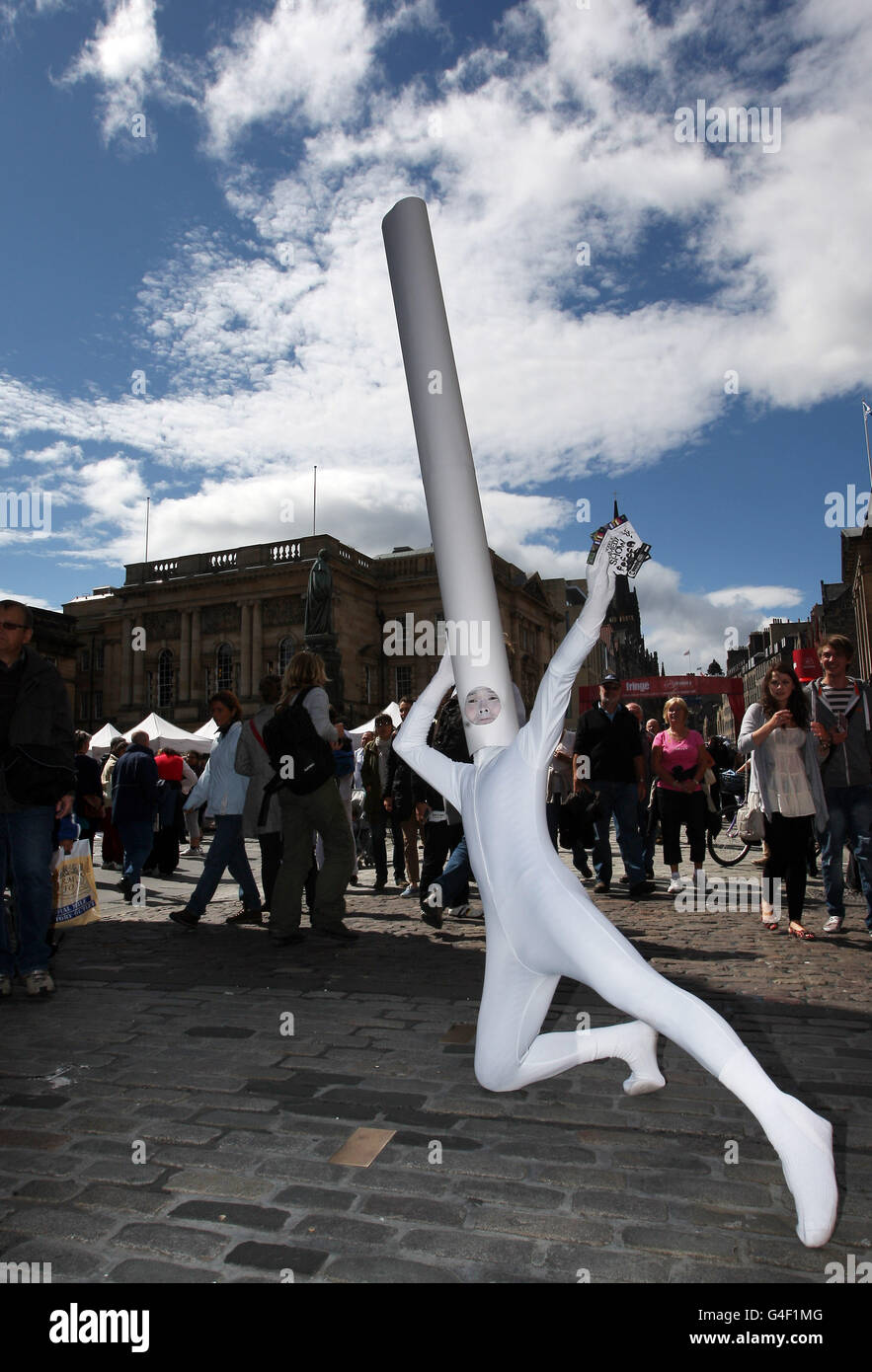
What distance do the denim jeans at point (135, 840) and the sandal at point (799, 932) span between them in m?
6.71

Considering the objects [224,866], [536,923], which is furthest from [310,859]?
[536,923]

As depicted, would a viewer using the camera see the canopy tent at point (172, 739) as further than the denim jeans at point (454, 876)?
Yes

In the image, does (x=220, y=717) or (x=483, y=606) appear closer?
(x=483, y=606)

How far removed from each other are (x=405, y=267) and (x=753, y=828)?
5195 mm

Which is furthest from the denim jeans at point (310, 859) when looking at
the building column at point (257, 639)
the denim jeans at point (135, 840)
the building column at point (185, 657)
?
the building column at point (185, 657)

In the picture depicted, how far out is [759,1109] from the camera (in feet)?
7.86

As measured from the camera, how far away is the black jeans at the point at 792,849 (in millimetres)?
7008

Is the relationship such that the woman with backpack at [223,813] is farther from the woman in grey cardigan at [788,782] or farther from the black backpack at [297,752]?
the woman in grey cardigan at [788,782]

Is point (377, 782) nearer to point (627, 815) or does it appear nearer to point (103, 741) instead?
point (627, 815)

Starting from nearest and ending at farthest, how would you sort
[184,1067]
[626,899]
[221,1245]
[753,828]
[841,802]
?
[221,1245], [184,1067], [841,802], [753,828], [626,899]

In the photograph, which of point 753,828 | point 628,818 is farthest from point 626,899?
point 753,828

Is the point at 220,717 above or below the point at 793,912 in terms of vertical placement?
above
